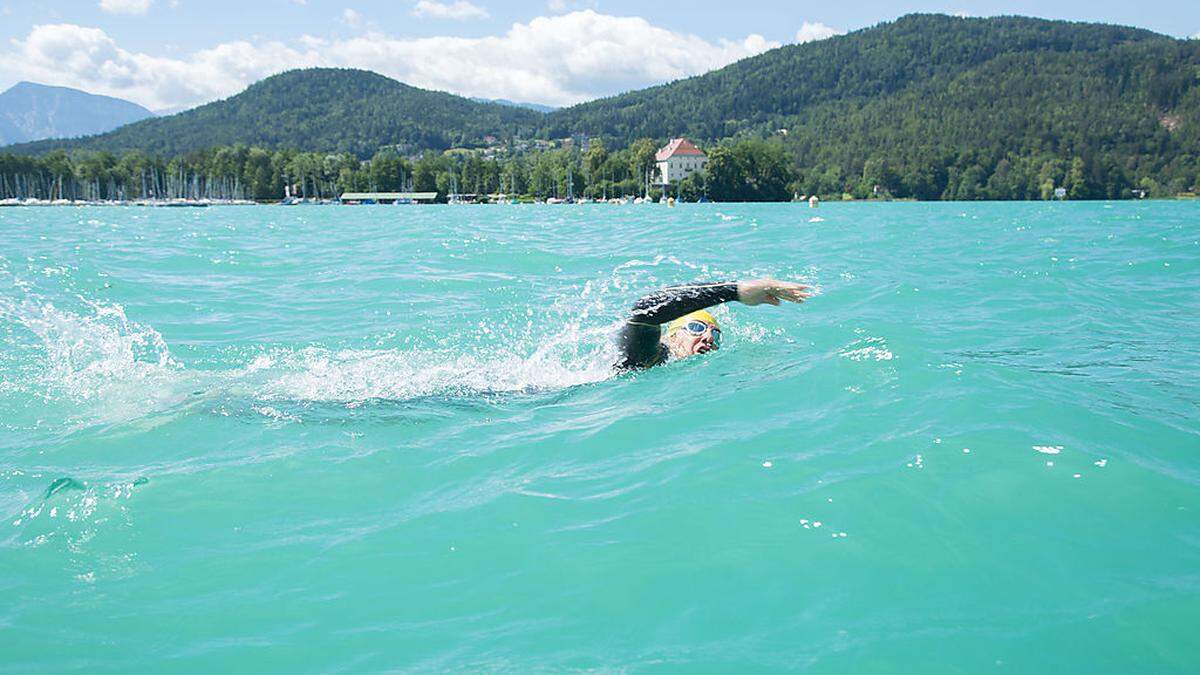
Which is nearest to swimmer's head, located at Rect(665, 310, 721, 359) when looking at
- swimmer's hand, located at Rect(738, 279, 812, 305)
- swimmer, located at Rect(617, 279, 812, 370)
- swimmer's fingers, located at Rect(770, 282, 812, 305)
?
swimmer, located at Rect(617, 279, 812, 370)

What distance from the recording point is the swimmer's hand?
740 centimetres

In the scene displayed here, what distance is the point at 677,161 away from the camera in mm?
177375

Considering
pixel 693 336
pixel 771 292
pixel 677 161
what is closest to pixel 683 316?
pixel 693 336

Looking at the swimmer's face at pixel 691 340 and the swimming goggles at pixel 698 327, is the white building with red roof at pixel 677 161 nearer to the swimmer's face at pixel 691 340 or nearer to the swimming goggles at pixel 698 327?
the swimming goggles at pixel 698 327

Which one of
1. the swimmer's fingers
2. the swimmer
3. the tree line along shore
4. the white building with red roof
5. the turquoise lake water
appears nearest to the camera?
the turquoise lake water

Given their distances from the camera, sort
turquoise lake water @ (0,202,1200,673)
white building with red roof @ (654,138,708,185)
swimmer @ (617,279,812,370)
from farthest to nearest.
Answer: white building with red roof @ (654,138,708,185) → swimmer @ (617,279,812,370) → turquoise lake water @ (0,202,1200,673)

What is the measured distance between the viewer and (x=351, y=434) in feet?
23.4

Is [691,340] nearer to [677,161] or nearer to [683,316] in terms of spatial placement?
[683,316]

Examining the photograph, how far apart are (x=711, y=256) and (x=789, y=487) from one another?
17.6 meters

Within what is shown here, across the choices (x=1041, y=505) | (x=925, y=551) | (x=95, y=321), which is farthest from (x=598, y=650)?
(x=95, y=321)

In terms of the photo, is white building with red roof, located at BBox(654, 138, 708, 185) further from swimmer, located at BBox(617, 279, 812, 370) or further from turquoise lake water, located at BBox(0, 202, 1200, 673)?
turquoise lake water, located at BBox(0, 202, 1200, 673)

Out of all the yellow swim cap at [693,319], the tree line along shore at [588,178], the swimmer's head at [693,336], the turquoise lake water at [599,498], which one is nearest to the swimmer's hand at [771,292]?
the turquoise lake water at [599,498]

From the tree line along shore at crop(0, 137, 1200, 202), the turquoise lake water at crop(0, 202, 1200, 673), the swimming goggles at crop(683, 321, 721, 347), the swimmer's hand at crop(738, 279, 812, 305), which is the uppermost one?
the tree line along shore at crop(0, 137, 1200, 202)

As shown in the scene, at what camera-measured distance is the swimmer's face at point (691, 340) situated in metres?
10.1
